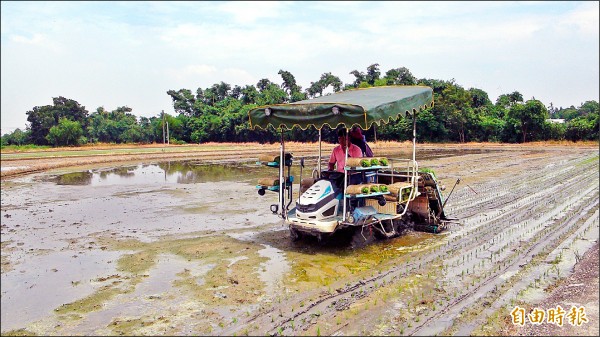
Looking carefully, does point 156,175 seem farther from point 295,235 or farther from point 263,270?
point 263,270

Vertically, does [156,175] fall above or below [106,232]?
above

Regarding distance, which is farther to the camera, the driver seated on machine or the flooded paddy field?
the driver seated on machine

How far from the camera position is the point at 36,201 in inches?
580

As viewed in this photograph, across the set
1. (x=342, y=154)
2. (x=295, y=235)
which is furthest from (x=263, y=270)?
(x=342, y=154)

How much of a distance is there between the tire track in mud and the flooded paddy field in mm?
28

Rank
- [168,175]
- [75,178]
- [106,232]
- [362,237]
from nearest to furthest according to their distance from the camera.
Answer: [362,237] < [106,232] < [75,178] < [168,175]

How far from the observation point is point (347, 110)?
25.3 ft

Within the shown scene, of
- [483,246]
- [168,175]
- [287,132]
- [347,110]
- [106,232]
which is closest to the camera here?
[347,110]

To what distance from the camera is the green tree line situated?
46.8 metres

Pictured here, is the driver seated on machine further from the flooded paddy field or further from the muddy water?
the muddy water

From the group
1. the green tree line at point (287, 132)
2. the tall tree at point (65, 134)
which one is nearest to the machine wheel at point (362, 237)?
the green tree line at point (287, 132)

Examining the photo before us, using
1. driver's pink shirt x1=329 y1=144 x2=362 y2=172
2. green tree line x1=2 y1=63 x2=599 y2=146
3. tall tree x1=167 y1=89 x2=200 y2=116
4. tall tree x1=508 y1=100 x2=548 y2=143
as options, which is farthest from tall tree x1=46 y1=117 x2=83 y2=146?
driver's pink shirt x1=329 y1=144 x2=362 y2=172

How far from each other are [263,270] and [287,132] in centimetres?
4419

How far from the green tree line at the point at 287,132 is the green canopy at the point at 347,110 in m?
32.5
